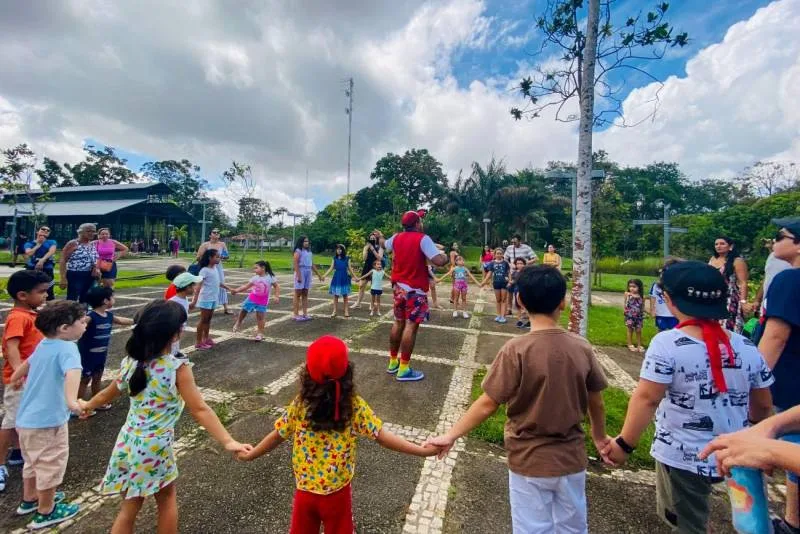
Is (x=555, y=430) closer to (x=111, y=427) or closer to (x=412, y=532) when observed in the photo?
(x=412, y=532)

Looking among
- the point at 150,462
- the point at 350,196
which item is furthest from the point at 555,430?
the point at 350,196

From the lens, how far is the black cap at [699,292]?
152 centimetres

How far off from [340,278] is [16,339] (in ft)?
17.7

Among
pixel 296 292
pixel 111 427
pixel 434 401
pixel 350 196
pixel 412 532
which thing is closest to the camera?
pixel 412 532

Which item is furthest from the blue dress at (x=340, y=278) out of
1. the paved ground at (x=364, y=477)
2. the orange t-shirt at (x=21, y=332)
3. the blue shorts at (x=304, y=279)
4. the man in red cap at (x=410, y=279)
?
the orange t-shirt at (x=21, y=332)

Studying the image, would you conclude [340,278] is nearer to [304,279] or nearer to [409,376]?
[304,279]

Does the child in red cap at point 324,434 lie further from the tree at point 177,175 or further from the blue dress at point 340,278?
the tree at point 177,175

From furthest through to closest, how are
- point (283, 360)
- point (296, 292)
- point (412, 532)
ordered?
point (296, 292) < point (283, 360) < point (412, 532)

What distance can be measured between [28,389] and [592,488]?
3573 mm

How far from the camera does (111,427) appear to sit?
117 inches

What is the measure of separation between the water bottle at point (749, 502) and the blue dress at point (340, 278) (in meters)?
6.91

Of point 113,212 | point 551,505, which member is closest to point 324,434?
point 551,505

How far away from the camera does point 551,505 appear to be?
1552 millimetres

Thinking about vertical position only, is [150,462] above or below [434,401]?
above
